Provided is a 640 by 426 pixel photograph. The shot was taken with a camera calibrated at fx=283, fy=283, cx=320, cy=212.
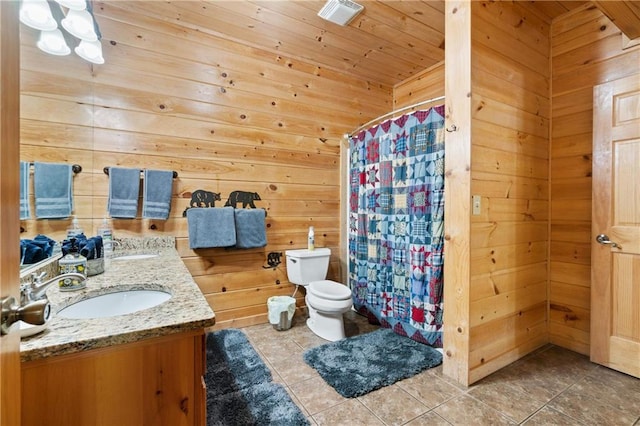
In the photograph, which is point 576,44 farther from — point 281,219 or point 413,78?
point 281,219

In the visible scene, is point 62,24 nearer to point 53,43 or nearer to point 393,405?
point 53,43

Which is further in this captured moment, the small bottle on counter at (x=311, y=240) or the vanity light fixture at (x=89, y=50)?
the small bottle on counter at (x=311, y=240)

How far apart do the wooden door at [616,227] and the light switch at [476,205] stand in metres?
0.93

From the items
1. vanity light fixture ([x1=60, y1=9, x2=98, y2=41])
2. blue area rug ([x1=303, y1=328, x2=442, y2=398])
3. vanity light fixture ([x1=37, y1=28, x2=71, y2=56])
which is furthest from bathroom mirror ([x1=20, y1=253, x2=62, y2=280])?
blue area rug ([x1=303, y1=328, x2=442, y2=398])

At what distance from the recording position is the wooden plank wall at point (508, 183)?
1743mm

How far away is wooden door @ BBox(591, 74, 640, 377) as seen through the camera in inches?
70.2

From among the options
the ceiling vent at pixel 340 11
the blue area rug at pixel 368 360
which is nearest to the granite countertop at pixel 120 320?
the blue area rug at pixel 368 360

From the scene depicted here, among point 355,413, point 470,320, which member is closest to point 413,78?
point 470,320

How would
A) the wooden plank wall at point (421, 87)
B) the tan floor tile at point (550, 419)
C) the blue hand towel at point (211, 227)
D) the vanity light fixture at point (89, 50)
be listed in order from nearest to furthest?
the tan floor tile at point (550, 419), the vanity light fixture at point (89, 50), the blue hand towel at point (211, 227), the wooden plank wall at point (421, 87)

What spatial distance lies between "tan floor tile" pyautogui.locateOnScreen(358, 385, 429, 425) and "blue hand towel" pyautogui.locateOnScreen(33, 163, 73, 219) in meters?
2.08

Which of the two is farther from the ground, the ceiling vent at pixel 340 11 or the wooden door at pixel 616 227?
the ceiling vent at pixel 340 11

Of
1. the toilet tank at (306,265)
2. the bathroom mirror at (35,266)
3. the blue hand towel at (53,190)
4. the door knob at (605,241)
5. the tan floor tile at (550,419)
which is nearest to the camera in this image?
the bathroom mirror at (35,266)

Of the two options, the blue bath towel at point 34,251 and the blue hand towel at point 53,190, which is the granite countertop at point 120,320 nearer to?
the blue bath towel at point 34,251

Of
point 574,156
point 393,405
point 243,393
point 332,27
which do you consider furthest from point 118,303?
point 574,156
